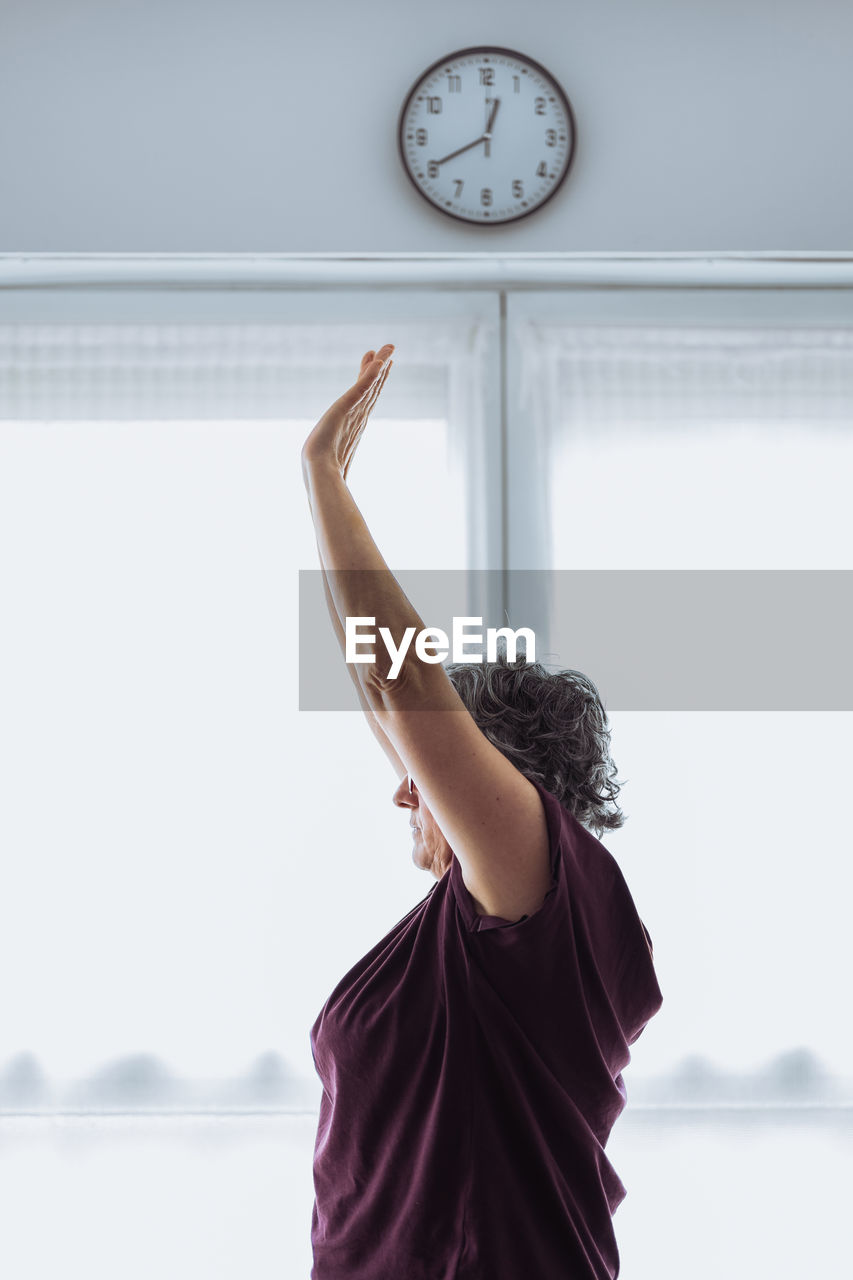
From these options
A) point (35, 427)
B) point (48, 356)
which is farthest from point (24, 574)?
point (48, 356)

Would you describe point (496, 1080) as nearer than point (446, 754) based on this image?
No

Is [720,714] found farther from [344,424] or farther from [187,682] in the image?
[344,424]

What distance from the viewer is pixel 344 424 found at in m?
0.92

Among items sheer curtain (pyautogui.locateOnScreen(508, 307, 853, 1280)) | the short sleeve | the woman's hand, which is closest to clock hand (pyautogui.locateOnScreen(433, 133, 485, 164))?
sheer curtain (pyautogui.locateOnScreen(508, 307, 853, 1280))

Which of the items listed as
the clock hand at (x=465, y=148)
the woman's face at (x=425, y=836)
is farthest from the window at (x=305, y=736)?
the woman's face at (x=425, y=836)

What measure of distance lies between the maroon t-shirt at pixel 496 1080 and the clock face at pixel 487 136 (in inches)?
53.0

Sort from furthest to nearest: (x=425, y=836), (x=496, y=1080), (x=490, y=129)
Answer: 1. (x=490, y=129)
2. (x=425, y=836)
3. (x=496, y=1080)

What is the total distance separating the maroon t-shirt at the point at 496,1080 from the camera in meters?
0.79

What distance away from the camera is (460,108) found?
5.65ft

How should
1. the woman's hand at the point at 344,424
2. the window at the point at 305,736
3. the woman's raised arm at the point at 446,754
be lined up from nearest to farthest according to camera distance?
the woman's raised arm at the point at 446,754 → the woman's hand at the point at 344,424 → the window at the point at 305,736

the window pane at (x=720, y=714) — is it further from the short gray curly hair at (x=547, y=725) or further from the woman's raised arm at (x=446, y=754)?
the woman's raised arm at (x=446, y=754)
